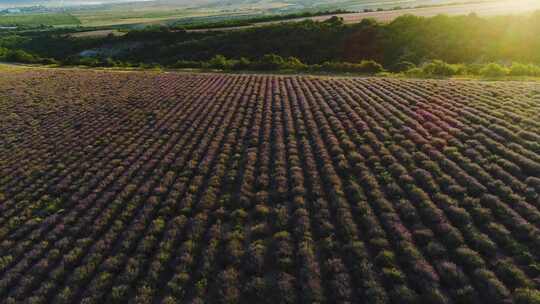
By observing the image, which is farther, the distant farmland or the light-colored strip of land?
the light-colored strip of land

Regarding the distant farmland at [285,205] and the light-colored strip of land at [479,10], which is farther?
the light-colored strip of land at [479,10]

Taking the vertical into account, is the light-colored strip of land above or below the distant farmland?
above

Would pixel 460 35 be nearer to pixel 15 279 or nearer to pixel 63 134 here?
pixel 63 134

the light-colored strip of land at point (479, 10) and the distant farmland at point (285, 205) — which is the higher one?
the light-colored strip of land at point (479, 10)

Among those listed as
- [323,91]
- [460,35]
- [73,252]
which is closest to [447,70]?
[323,91]

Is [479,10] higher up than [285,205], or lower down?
higher up

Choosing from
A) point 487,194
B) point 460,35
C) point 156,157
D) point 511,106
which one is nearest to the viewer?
point 487,194

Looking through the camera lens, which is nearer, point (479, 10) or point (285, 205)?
point (285, 205)

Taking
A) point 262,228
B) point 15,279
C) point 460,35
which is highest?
point 460,35
